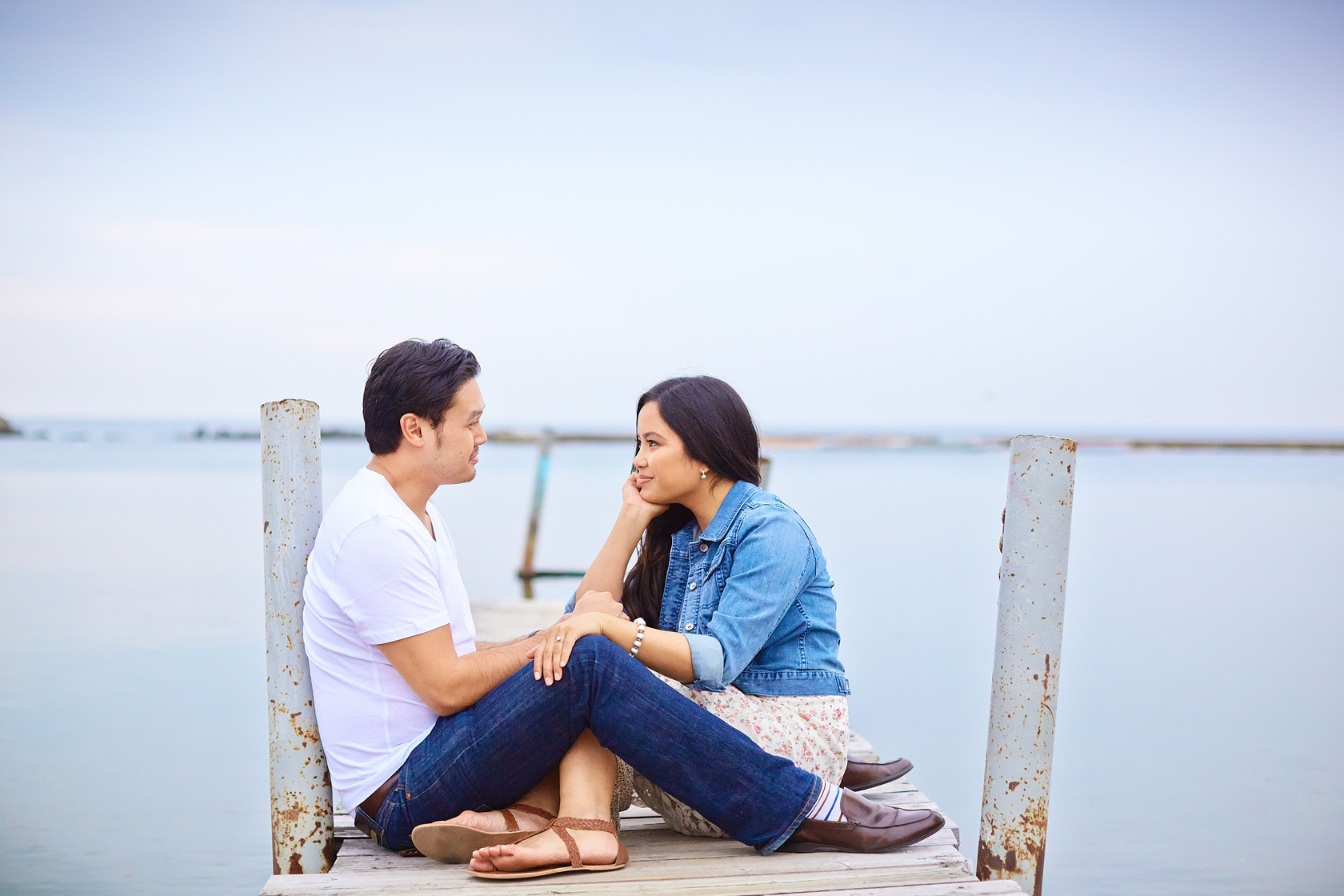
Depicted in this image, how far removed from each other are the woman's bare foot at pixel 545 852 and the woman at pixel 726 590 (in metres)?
0.31

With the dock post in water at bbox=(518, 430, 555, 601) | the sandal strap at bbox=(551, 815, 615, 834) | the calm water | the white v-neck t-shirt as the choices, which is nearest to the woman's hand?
the white v-neck t-shirt

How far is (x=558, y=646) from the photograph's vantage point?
224 cm

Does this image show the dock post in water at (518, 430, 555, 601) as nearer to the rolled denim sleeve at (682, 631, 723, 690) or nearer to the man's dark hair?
the man's dark hair

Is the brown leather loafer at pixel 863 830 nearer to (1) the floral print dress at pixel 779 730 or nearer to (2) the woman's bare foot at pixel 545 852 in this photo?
(1) the floral print dress at pixel 779 730

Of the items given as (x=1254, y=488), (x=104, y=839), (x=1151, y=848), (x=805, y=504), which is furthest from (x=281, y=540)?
(x=1254, y=488)

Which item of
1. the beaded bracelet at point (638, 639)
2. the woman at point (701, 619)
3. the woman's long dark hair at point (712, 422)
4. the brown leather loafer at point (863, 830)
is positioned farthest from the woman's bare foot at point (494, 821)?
the woman's long dark hair at point (712, 422)

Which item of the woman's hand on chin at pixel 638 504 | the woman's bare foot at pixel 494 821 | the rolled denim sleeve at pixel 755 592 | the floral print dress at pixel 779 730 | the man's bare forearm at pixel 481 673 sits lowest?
the woman's bare foot at pixel 494 821

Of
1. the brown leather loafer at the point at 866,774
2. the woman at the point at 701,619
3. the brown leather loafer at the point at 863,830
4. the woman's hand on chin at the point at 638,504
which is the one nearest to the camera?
the woman at the point at 701,619

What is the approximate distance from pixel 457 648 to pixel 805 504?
50.5 feet

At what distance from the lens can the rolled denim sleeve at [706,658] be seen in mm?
2344

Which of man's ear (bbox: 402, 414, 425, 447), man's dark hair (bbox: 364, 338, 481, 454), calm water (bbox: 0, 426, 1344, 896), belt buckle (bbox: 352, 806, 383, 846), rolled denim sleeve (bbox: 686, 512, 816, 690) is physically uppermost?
man's dark hair (bbox: 364, 338, 481, 454)

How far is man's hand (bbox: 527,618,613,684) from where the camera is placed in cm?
222

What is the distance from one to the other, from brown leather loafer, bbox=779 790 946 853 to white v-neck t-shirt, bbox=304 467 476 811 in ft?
3.05

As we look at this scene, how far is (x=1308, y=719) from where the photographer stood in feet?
20.8
